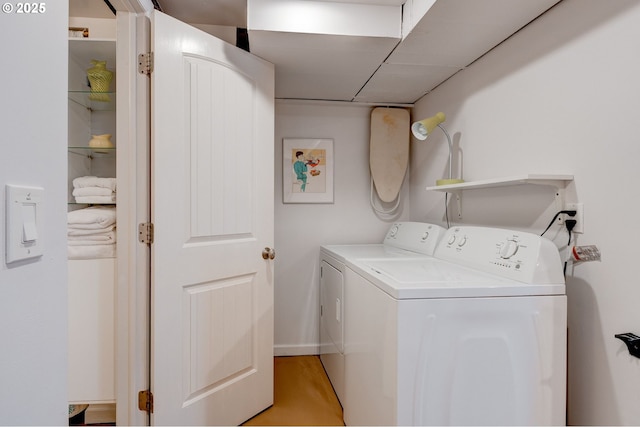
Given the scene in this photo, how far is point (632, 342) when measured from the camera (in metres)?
1.05

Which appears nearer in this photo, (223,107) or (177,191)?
(177,191)

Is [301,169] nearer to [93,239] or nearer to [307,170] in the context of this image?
[307,170]

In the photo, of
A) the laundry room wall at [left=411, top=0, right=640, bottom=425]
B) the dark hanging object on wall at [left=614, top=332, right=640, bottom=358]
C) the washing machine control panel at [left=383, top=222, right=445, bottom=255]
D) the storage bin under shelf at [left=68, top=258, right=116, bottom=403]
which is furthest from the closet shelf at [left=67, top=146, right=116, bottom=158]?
the dark hanging object on wall at [left=614, top=332, right=640, bottom=358]

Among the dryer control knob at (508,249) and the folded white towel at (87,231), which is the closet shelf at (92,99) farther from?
the dryer control knob at (508,249)

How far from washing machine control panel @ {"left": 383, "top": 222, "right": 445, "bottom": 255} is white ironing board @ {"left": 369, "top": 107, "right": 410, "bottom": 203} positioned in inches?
12.8

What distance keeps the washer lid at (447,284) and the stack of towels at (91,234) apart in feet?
3.91

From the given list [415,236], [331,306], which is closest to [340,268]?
[331,306]

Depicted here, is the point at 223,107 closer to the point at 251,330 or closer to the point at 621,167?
the point at 251,330

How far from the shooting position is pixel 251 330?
1.93 meters

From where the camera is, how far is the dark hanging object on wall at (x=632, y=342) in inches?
41.3

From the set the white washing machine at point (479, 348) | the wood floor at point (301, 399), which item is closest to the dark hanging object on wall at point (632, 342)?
the white washing machine at point (479, 348)

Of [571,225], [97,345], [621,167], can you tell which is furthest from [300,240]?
[621,167]

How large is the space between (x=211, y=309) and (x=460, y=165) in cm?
163

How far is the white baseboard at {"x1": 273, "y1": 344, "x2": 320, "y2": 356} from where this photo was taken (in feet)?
9.05
